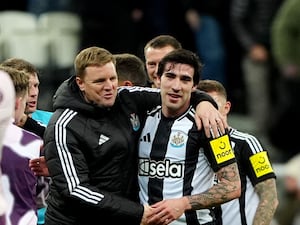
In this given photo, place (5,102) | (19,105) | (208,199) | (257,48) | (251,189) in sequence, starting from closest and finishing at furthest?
(5,102), (19,105), (208,199), (251,189), (257,48)

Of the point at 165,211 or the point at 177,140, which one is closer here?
the point at 165,211

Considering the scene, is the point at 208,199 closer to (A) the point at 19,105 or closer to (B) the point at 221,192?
(B) the point at 221,192

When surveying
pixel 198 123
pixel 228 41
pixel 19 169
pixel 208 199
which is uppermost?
pixel 198 123

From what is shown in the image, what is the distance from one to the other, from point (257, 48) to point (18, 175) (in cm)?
620

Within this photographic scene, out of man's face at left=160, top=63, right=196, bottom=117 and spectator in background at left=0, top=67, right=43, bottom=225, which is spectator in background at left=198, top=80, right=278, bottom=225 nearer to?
man's face at left=160, top=63, right=196, bottom=117

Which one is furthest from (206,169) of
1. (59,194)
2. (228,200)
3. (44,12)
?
(44,12)

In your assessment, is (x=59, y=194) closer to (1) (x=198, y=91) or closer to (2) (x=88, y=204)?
(2) (x=88, y=204)

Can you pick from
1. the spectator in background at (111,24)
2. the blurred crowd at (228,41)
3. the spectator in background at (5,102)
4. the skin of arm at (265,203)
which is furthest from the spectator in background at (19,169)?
the spectator in background at (111,24)

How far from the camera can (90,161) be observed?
9469 millimetres

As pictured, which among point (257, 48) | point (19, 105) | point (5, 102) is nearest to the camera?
point (5, 102)

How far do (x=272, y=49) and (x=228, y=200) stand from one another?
5619 millimetres

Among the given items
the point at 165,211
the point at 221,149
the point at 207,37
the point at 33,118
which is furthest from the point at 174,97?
the point at 207,37

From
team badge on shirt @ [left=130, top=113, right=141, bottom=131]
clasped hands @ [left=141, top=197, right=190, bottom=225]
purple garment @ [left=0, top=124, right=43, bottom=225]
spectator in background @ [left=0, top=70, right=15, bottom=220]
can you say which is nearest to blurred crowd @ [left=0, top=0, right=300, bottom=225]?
team badge on shirt @ [left=130, top=113, right=141, bottom=131]

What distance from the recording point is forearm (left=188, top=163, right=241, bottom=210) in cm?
943
